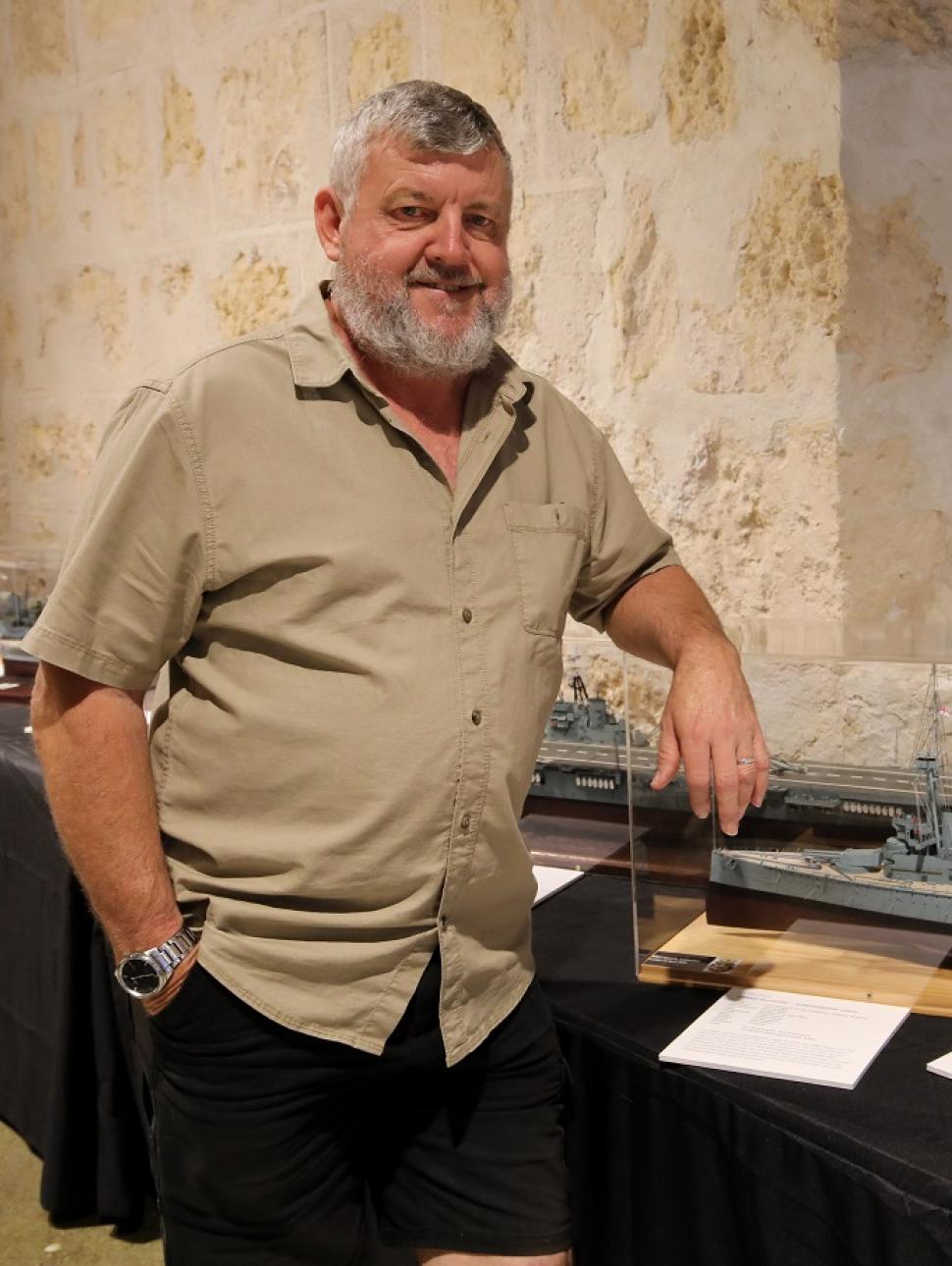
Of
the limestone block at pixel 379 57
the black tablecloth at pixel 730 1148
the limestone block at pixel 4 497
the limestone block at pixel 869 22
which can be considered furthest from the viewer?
the limestone block at pixel 4 497

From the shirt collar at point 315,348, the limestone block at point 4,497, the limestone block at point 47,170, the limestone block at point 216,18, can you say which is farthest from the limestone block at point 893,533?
the limestone block at point 4,497

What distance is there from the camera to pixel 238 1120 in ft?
5.03

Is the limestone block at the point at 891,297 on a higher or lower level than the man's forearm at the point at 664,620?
higher

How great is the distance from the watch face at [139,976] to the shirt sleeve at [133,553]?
13.4 inches

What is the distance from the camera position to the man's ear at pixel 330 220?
5.51ft

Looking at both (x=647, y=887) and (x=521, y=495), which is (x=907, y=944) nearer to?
(x=647, y=887)

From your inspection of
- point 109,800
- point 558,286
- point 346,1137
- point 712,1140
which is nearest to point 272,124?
point 558,286

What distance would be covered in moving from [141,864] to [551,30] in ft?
7.70

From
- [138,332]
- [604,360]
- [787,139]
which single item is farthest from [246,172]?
[787,139]

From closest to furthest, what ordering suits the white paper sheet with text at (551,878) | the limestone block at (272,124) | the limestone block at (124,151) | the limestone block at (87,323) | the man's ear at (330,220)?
the man's ear at (330,220)
the white paper sheet with text at (551,878)
the limestone block at (272,124)
the limestone block at (124,151)
the limestone block at (87,323)

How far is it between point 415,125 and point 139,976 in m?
1.09

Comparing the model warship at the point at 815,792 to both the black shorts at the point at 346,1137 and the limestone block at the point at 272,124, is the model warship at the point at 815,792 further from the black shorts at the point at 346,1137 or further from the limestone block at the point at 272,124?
the limestone block at the point at 272,124

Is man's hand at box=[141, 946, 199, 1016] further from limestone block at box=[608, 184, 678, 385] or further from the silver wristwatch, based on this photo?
limestone block at box=[608, 184, 678, 385]

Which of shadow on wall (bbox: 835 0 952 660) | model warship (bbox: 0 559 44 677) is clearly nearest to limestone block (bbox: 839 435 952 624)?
shadow on wall (bbox: 835 0 952 660)
